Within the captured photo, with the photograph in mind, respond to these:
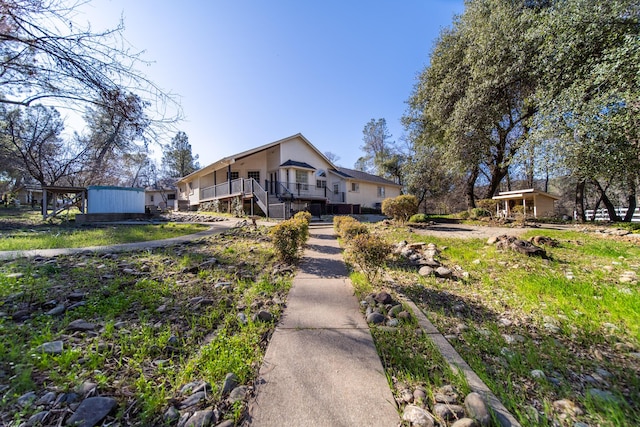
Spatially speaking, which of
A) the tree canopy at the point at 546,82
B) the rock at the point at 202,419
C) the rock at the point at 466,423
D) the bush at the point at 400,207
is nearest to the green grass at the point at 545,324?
the rock at the point at 466,423

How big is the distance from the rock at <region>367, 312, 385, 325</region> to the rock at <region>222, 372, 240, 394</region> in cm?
137

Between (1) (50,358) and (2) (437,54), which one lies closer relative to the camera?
(1) (50,358)

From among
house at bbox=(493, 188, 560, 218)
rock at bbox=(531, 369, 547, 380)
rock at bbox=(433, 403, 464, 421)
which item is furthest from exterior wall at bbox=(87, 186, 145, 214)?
house at bbox=(493, 188, 560, 218)

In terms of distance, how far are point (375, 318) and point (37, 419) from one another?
2.44 metres

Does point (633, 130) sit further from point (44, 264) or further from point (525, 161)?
point (44, 264)

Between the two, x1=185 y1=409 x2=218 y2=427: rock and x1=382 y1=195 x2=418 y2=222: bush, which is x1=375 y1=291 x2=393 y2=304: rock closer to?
x1=185 y1=409 x2=218 y2=427: rock

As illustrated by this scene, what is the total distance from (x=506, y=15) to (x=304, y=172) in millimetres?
13931

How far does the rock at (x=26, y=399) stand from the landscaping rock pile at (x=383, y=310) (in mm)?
2458

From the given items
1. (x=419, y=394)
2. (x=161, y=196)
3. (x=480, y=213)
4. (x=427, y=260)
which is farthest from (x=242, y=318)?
(x=161, y=196)

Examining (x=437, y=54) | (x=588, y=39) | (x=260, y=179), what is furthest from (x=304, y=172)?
(x=588, y=39)

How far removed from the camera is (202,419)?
51.9 inches

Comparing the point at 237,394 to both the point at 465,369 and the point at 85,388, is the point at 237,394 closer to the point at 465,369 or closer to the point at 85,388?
the point at 85,388

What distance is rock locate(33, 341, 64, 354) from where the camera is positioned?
1.86 meters

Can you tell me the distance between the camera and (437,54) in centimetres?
1322
